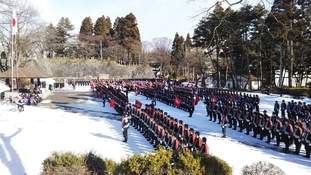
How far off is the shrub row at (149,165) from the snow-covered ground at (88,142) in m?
3.04

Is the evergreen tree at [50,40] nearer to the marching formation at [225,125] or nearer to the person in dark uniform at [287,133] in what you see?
the marching formation at [225,125]

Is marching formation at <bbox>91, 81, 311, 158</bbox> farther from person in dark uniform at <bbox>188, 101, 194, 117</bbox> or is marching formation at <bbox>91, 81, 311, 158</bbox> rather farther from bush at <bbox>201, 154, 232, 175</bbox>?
bush at <bbox>201, 154, 232, 175</bbox>

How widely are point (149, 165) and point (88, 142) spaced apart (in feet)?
25.7

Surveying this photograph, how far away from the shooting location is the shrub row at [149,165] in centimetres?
520

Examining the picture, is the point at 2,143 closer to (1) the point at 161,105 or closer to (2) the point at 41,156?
(2) the point at 41,156

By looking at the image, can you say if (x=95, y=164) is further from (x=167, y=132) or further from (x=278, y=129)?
(x=278, y=129)

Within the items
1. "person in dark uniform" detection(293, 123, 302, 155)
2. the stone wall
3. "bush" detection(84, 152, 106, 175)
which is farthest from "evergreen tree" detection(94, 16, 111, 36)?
"bush" detection(84, 152, 106, 175)

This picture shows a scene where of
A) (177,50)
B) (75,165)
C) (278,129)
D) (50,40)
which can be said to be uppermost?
(177,50)

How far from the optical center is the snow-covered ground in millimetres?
9984

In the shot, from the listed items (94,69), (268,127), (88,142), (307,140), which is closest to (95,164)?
(88,142)

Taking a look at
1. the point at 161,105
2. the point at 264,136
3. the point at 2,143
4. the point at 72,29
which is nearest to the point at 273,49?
the point at 161,105

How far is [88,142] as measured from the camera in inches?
493

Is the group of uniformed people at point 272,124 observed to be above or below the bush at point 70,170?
below

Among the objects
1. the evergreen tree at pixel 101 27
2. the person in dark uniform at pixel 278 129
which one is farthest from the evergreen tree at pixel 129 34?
the person in dark uniform at pixel 278 129
